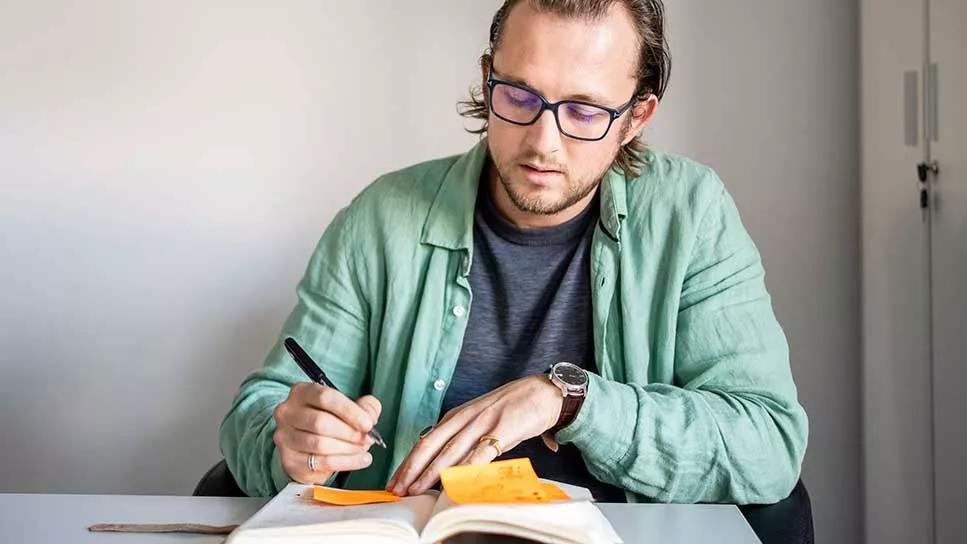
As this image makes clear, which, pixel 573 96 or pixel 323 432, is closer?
pixel 323 432

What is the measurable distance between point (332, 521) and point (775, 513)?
0.62m

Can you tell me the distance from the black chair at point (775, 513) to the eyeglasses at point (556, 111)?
0.55m

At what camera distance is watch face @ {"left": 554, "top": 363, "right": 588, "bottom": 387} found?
51.1 inches

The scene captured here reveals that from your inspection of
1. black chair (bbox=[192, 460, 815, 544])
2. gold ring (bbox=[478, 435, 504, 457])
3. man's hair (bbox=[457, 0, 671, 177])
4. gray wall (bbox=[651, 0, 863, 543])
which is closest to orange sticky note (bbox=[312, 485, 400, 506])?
gold ring (bbox=[478, 435, 504, 457])

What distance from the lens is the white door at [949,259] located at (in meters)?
1.72

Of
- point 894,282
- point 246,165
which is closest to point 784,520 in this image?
point 894,282

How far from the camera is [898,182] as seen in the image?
2016mm

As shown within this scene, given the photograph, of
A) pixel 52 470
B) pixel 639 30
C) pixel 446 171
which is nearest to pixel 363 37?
pixel 446 171

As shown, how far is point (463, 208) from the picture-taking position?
1649 millimetres

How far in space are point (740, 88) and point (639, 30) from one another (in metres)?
0.75

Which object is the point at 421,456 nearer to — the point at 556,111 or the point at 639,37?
the point at 556,111

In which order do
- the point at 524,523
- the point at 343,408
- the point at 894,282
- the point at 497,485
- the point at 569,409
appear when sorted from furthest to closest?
the point at 894,282
the point at 569,409
the point at 343,408
the point at 497,485
the point at 524,523

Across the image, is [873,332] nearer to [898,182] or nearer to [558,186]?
[898,182]

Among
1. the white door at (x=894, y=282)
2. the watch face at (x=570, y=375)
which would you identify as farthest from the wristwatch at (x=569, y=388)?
the white door at (x=894, y=282)
